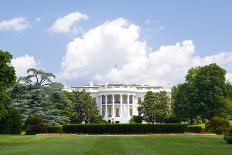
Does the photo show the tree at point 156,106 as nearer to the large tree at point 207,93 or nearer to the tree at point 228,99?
the large tree at point 207,93

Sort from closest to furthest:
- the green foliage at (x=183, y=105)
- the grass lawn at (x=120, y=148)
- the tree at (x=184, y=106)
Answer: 1. the grass lawn at (x=120, y=148)
2. the tree at (x=184, y=106)
3. the green foliage at (x=183, y=105)

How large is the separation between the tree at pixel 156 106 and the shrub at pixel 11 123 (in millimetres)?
51607

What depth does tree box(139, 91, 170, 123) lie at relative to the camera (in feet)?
333

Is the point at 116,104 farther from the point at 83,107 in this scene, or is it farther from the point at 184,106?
the point at 184,106

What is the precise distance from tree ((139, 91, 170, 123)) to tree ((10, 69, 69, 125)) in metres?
38.3

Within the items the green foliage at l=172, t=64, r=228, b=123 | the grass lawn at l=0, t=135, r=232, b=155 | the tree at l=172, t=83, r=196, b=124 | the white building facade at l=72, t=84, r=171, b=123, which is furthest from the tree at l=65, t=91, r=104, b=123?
the grass lawn at l=0, t=135, r=232, b=155

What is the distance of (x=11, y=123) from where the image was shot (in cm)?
5316

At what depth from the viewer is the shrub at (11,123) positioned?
52.7m

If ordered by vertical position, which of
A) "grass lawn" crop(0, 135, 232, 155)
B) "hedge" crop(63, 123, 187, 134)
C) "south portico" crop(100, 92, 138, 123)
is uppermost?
"south portico" crop(100, 92, 138, 123)

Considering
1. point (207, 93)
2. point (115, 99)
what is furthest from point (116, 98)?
point (207, 93)

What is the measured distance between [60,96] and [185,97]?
2107 centimetres

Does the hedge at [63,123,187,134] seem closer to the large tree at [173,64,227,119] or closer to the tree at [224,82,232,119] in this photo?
the large tree at [173,64,227,119]

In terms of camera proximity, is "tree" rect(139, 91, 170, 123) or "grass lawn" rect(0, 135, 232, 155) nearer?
"grass lawn" rect(0, 135, 232, 155)

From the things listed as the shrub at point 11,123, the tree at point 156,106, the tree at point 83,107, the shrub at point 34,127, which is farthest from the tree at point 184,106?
the shrub at point 11,123
